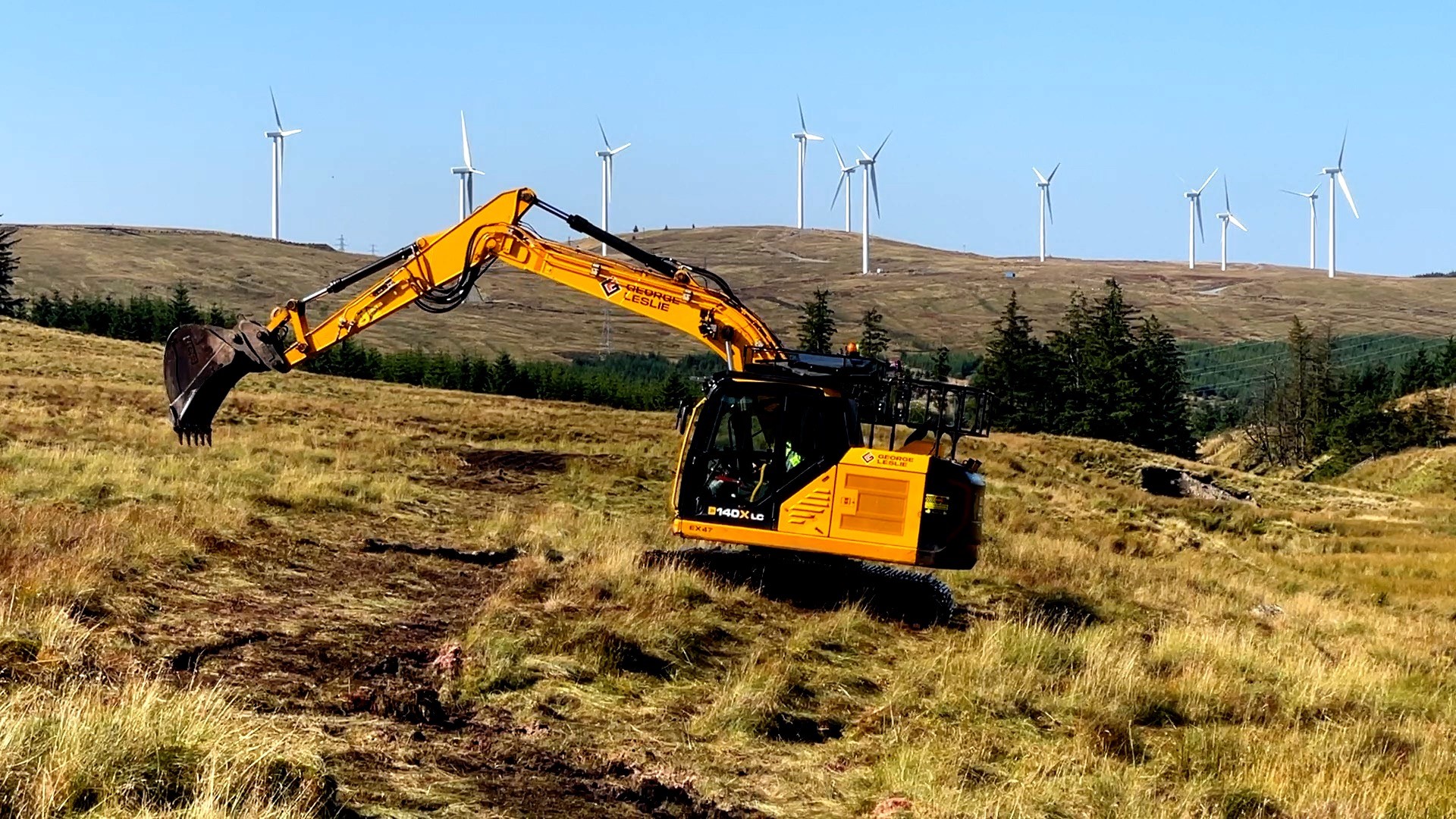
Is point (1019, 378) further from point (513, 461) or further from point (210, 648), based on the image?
point (210, 648)

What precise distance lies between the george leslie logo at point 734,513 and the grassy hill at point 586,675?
0.89 m

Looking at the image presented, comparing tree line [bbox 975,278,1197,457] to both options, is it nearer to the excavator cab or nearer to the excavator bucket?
the excavator bucket

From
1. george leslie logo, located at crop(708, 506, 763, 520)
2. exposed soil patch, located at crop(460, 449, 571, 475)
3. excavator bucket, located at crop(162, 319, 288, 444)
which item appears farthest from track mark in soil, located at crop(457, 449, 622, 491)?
george leslie logo, located at crop(708, 506, 763, 520)

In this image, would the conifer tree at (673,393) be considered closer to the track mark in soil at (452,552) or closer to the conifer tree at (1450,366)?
the conifer tree at (1450,366)

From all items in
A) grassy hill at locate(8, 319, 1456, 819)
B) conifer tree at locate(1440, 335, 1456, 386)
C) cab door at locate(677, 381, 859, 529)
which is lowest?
grassy hill at locate(8, 319, 1456, 819)

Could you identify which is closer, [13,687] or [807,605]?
[13,687]

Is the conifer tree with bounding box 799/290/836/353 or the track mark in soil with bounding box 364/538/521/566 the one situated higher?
the conifer tree with bounding box 799/290/836/353

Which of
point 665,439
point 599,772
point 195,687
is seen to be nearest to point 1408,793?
point 599,772

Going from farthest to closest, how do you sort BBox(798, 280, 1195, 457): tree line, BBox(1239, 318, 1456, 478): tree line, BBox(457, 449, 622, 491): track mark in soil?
1. BBox(798, 280, 1195, 457): tree line
2. BBox(1239, 318, 1456, 478): tree line
3. BBox(457, 449, 622, 491): track mark in soil

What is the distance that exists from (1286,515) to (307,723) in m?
42.1

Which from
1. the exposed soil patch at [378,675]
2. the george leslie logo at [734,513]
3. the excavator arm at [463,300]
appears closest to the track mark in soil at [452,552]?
the exposed soil patch at [378,675]

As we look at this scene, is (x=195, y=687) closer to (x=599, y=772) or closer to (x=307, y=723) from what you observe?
(x=307, y=723)

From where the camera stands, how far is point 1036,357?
315 ft

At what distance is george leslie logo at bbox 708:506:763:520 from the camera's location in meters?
16.3
